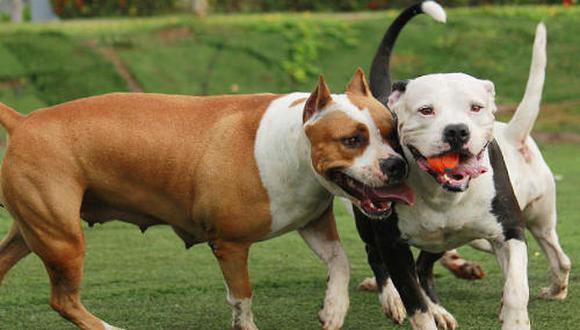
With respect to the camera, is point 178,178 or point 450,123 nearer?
point 450,123

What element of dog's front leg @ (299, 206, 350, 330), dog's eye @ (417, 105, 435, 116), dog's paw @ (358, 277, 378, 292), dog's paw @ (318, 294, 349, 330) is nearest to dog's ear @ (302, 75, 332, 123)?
dog's eye @ (417, 105, 435, 116)

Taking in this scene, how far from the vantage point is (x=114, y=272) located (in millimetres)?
7340

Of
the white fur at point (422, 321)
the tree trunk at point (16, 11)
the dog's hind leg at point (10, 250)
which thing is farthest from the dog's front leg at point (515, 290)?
the tree trunk at point (16, 11)

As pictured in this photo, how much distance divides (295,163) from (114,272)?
7.21 feet

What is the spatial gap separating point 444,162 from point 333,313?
1.18 meters

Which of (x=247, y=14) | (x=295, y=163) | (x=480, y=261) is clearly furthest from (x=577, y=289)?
(x=247, y=14)

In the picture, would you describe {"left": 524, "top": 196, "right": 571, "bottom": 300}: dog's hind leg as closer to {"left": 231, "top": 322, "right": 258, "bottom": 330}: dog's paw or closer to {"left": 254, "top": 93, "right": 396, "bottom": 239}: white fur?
{"left": 254, "top": 93, "right": 396, "bottom": 239}: white fur

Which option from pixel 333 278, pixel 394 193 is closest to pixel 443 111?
pixel 394 193

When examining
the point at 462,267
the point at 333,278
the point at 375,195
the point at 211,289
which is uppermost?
the point at 375,195

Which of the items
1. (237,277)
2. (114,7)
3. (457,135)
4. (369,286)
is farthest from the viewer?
(114,7)

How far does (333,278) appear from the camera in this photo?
227 inches

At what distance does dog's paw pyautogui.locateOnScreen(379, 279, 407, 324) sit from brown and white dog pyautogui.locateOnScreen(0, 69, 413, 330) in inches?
12.6

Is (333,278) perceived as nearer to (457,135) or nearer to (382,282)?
(382,282)

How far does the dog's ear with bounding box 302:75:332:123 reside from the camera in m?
5.30
